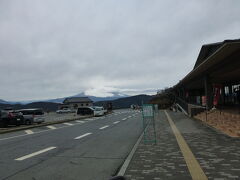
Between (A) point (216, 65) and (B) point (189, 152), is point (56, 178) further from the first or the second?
(A) point (216, 65)

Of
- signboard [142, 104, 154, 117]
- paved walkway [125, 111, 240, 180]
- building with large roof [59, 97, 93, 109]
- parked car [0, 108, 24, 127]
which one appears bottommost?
paved walkway [125, 111, 240, 180]

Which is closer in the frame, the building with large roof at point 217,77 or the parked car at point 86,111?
the building with large roof at point 217,77

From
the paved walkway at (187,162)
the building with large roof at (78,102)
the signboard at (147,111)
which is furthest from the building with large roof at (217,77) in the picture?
the building with large roof at (78,102)

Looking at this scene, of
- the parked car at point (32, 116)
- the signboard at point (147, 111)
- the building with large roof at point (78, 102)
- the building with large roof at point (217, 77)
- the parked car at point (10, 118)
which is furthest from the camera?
the building with large roof at point (78, 102)

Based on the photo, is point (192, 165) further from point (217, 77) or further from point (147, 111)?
point (217, 77)

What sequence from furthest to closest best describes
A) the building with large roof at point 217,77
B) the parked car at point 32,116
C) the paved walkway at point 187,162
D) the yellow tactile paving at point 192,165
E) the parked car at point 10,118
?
the parked car at point 32,116 → the parked car at point 10,118 → the building with large roof at point 217,77 → the paved walkway at point 187,162 → the yellow tactile paving at point 192,165

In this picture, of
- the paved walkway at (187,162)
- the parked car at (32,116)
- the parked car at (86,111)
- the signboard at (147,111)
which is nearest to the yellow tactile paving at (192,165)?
the paved walkway at (187,162)

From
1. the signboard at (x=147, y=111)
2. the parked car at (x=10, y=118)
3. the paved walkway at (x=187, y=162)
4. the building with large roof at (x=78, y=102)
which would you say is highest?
the building with large roof at (x=78, y=102)

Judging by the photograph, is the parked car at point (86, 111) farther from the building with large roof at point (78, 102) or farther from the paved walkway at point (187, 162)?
the building with large roof at point (78, 102)

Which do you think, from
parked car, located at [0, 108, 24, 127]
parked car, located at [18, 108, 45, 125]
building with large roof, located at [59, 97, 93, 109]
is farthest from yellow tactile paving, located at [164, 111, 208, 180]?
building with large roof, located at [59, 97, 93, 109]

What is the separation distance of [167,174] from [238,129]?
8611 mm

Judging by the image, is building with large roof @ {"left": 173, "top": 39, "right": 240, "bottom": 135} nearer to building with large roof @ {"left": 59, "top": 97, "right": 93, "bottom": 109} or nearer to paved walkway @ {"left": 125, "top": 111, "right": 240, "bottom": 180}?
paved walkway @ {"left": 125, "top": 111, "right": 240, "bottom": 180}

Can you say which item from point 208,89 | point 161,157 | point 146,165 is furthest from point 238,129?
point 208,89

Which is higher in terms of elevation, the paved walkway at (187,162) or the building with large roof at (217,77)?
the building with large roof at (217,77)
